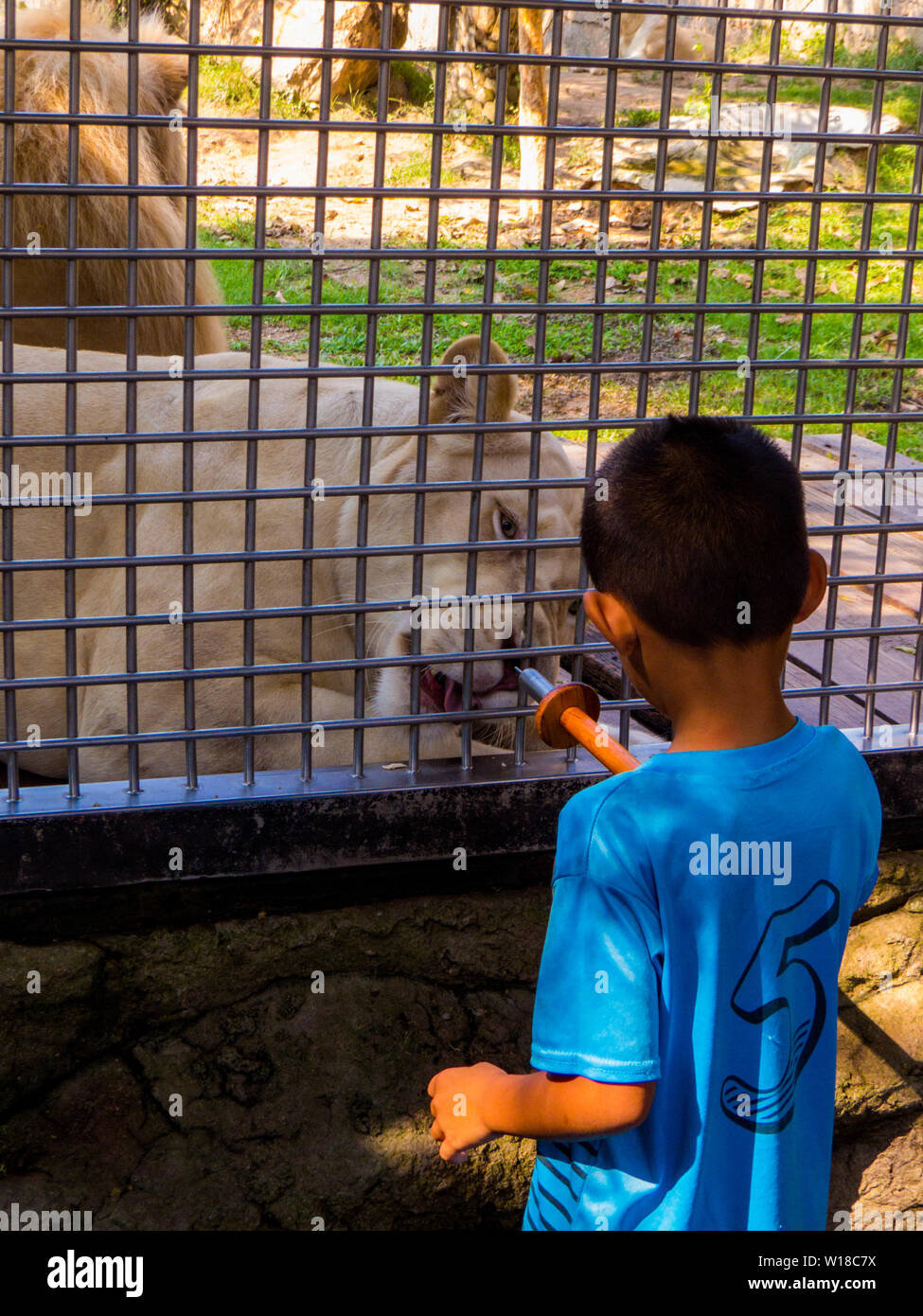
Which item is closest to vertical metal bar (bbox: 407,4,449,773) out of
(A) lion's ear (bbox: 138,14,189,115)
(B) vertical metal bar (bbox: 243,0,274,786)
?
(B) vertical metal bar (bbox: 243,0,274,786)

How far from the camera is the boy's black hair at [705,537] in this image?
1.37 m

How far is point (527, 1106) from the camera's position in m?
1.44

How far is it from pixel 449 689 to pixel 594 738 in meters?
1.08

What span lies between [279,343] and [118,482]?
414 cm

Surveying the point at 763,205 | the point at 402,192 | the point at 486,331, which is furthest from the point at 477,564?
the point at 763,205

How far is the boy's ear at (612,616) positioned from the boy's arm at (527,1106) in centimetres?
50

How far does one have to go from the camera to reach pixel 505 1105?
1.47 metres

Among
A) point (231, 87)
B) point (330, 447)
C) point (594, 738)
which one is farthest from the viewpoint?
point (231, 87)

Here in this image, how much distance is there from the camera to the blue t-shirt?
138 centimetres

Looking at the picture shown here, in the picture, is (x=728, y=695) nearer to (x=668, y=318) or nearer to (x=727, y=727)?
(x=727, y=727)

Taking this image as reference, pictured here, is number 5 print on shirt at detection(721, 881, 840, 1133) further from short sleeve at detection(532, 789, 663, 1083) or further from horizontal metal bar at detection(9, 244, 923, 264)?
horizontal metal bar at detection(9, 244, 923, 264)

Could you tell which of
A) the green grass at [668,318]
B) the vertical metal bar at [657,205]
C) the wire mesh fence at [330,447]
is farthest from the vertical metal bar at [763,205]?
the green grass at [668,318]

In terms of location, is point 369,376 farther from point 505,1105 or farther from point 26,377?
point 505,1105
